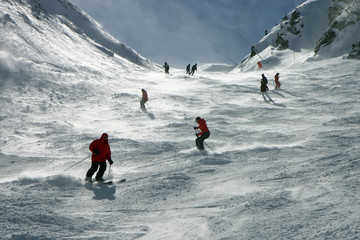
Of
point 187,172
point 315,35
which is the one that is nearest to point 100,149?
point 187,172

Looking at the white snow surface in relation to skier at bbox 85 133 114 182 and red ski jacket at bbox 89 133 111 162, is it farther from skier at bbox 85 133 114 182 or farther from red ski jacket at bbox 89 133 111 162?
red ski jacket at bbox 89 133 111 162

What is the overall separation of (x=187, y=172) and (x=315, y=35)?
4181 centimetres

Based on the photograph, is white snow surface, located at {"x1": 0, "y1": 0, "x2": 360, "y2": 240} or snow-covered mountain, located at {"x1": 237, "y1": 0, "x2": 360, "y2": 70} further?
snow-covered mountain, located at {"x1": 237, "y1": 0, "x2": 360, "y2": 70}

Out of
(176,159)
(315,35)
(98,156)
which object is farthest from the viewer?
(315,35)

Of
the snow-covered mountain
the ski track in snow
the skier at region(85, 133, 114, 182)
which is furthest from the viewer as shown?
the snow-covered mountain

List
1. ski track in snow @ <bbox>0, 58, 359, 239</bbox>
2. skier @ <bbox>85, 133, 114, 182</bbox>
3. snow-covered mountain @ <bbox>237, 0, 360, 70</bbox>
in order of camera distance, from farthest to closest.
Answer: snow-covered mountain @ <bbox>237, 0, 360, 70</bbox>, skier @ <bbox>85, 133, 114, 182</bbox>, ski track in snow @ <bbox>0, 58, 359, 239</bbox>

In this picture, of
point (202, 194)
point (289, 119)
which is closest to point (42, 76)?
point (289, 119)

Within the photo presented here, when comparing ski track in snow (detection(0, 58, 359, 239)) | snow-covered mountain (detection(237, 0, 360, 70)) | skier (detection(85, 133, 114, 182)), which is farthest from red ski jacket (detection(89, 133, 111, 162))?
snow-covered mountain (detection(237, 0, 360, 70))

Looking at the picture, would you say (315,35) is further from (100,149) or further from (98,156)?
(98,156)

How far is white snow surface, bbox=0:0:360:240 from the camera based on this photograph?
440cm

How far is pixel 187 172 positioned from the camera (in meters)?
7.21

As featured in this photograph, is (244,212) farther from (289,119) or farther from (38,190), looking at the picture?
(289,119)

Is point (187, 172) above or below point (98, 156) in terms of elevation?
below

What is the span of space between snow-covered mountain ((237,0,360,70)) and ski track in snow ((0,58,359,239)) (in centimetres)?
1808
